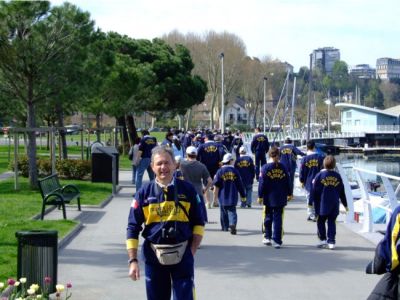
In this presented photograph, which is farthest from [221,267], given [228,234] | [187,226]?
[187,226]

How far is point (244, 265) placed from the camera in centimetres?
998

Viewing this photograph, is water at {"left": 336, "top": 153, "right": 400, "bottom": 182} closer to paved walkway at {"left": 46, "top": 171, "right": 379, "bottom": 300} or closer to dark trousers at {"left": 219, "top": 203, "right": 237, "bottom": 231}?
dark trousers at {"left": 219, "top": 203, "right": 237, "bottom": 231}

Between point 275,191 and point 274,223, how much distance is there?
52cm

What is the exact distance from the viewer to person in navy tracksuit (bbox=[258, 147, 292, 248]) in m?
11.4

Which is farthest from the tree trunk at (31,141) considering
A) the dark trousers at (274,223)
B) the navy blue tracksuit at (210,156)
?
the dark trousers at (274,223)

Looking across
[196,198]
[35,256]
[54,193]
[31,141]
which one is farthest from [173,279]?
[31,141]

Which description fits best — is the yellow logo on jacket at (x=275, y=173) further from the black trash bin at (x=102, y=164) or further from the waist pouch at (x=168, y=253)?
the black trash bin at (x=102, y=164)

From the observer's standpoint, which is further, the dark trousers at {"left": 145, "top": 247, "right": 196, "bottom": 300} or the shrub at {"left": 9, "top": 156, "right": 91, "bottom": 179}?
the shrub at {"left": 9, "top": 156, "right": 91, "bottom": 179}

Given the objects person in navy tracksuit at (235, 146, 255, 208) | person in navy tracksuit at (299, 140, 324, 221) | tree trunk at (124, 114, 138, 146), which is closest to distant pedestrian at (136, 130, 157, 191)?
person in navy tracksuit at (235, 146, 255, 208)

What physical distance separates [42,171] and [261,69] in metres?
74.0

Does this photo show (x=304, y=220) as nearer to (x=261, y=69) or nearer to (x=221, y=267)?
(x=221, y=267)

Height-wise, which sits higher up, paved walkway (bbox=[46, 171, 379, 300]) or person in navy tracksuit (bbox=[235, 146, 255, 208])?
person in navy tracksuit (bbox=[235, 146, 255, 208])

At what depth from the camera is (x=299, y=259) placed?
34.6 feet

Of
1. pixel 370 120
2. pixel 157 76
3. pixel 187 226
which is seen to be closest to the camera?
pixel 187 226
